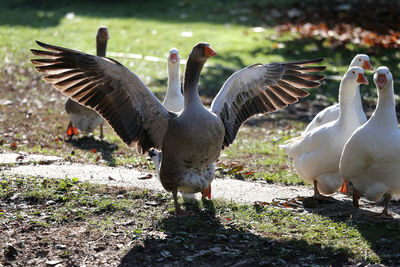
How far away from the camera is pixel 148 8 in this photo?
19.2 meters

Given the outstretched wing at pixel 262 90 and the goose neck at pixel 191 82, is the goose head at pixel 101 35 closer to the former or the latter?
the outstretched wing at pixel 262 90

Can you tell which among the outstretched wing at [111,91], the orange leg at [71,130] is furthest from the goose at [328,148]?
the orange leg at [71,130]

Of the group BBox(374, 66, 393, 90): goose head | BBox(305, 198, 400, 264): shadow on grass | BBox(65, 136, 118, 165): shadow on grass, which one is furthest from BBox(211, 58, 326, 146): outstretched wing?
BBox(65, 136, 118, 165): shadow on grass

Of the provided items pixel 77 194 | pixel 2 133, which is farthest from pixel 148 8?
pixel 77 194

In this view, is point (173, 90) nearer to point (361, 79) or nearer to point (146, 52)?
point (361, 79)

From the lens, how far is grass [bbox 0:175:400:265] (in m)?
5.03

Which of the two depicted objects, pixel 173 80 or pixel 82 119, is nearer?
pixel 173 80

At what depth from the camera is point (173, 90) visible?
7691mm

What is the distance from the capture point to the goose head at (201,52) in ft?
18.7

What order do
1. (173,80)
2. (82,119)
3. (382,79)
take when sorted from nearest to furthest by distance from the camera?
(382,79) → (173,80) → (82,119)

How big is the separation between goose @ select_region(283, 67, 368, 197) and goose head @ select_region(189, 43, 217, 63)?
172cm

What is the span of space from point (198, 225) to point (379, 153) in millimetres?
1906

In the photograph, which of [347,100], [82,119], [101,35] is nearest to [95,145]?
[82,119]

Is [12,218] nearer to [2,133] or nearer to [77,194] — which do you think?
[77,194]
